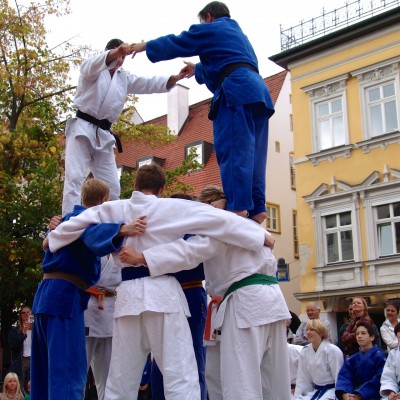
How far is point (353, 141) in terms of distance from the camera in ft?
67.9

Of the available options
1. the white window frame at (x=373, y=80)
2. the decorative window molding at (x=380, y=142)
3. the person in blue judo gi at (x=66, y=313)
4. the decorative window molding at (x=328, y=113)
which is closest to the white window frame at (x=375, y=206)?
the decorative window molding at (x=380, y=142)

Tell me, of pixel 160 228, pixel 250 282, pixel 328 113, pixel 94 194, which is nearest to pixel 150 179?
pixel 160 228

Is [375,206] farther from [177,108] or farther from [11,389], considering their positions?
[11,389]

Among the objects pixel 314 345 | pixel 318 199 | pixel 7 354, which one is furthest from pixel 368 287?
pixel 314 345

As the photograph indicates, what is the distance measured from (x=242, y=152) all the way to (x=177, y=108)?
2483 centimetres

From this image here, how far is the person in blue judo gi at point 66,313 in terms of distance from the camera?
14.1 ft

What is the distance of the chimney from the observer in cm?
2942

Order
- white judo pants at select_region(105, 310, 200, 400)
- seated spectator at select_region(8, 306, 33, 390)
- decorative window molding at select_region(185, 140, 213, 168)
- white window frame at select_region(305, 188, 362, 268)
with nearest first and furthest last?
white judo pants at select_region(105, 310, 200, 400)
seated spectator at select_region(8, 306, 33, 390)
white window frame at select_region(305, 188, 362, 268)
decorative window molding at select_region(185, 140, 213, 168)

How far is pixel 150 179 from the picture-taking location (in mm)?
4680

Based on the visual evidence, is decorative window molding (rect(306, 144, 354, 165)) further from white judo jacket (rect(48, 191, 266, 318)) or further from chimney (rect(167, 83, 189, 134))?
white judo jacket (rect(48, 191, 266, 318))

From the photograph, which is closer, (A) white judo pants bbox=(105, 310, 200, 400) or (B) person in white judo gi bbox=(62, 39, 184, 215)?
(A) white judo pants bbox=(105, 310, 200, 400)

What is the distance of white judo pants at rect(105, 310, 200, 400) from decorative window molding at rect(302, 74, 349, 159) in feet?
57.4

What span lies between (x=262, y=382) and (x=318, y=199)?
56.6 feet

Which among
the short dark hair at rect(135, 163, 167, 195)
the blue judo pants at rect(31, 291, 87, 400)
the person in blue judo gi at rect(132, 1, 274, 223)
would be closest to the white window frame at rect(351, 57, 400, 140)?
the person in blue judo gi at rect(132, 1, 274, 223)
